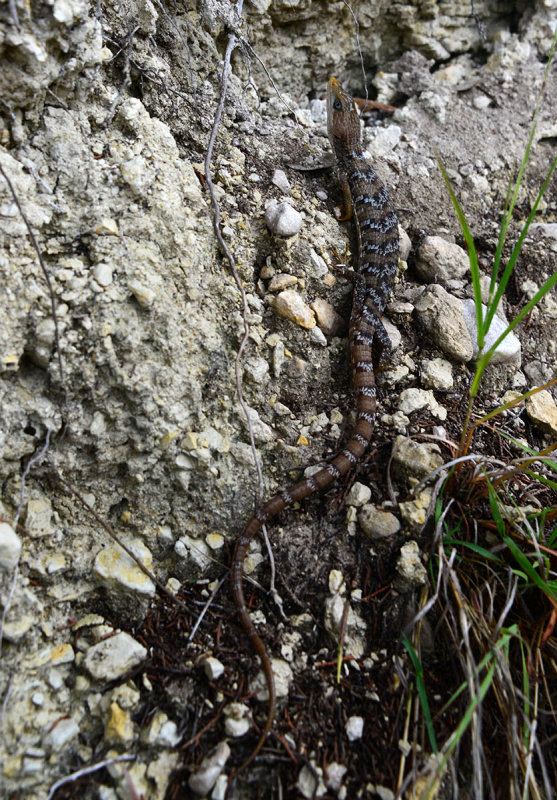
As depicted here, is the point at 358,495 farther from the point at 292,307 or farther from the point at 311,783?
the point at 311,783

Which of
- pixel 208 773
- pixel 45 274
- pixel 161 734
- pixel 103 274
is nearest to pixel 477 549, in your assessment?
pixel 208 773

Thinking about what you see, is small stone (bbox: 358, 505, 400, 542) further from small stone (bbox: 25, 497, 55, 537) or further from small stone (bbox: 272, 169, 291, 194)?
small stone (bbox: 272, 169, 291, 194)

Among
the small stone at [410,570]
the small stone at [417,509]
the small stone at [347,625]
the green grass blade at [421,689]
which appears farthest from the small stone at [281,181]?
the green grass blade at [421,689]

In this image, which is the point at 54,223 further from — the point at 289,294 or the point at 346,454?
the point at 346,454

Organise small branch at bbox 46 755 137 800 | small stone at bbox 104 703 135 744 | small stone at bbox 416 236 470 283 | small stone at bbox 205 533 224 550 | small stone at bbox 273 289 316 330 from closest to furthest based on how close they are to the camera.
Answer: small branch at bbox 46 755 137 800, small stone at bbox 104 703 135 744, small stone at bbox 205 533 224 550, small stone at bbox 273 289 316 330, small stone at bbox 416 236 470 283

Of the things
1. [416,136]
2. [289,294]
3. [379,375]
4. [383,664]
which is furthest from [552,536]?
[416,136]

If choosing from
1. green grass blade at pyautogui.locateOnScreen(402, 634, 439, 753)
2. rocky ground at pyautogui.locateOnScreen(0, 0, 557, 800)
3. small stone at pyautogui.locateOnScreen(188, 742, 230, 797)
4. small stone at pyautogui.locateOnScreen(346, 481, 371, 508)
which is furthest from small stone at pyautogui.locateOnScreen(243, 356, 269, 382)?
small stone at pyautogui.locateOnScreen(188, 742, 230, 797)
